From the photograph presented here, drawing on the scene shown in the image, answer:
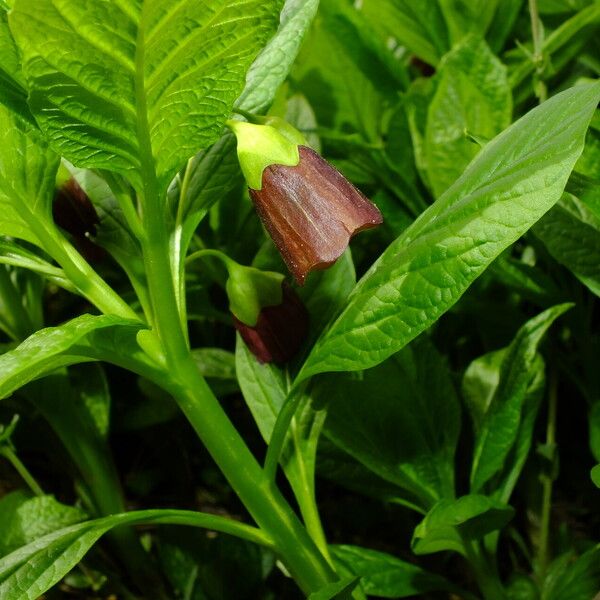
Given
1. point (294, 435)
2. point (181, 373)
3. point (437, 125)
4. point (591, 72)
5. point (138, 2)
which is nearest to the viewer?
point (138, 2)

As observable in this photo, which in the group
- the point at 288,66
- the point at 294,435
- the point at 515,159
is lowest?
the point at 294,435

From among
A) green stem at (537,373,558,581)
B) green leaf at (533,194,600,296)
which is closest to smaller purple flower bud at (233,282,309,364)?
green leaf at (533,194,600,296)

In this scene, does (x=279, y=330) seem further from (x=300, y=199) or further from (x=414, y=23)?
(x=414, y=23)

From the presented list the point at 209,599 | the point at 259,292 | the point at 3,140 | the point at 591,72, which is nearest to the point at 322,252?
the point at 259,292

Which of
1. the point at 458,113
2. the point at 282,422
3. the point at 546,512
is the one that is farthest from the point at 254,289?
the point at 546,512

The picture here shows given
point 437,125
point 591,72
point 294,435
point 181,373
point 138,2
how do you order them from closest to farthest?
point 138,2 → point 181,373 → point 294,435 → point 437,125 → point 591,72

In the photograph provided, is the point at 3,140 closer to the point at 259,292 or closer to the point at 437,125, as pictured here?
the point at 259,292
